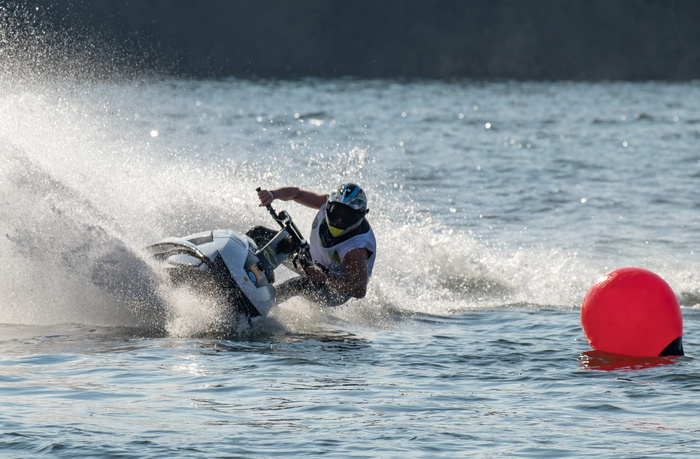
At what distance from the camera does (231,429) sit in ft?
22.9

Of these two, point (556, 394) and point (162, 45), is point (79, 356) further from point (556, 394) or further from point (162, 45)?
point (162, 45)

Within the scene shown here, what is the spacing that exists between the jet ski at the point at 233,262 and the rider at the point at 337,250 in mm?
238

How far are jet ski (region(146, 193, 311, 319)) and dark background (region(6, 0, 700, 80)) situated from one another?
76.7 meters

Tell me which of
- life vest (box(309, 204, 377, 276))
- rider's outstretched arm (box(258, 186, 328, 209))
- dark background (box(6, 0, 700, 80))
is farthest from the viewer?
dark background (box(6, 0, 700, 80))

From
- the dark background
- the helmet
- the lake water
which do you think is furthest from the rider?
the dark background

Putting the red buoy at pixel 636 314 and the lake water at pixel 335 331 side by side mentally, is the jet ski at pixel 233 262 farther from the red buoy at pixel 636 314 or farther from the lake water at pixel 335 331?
the red buoy at pixel 636 314

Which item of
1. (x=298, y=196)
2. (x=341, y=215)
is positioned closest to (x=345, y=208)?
(x=341, y=215)

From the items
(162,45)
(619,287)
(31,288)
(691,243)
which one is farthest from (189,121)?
(162,45)

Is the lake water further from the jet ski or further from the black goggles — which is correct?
the black goggles

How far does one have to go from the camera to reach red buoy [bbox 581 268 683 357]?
8.93 m

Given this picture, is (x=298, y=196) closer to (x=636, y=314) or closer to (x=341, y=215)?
(x=341, y=215)

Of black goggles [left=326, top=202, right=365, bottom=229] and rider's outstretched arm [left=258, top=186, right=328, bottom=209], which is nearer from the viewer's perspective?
black goggles [left=326, top=202, right=365, bottom=229]

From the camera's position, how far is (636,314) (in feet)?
29.4

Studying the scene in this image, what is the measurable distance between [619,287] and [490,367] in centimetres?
129
